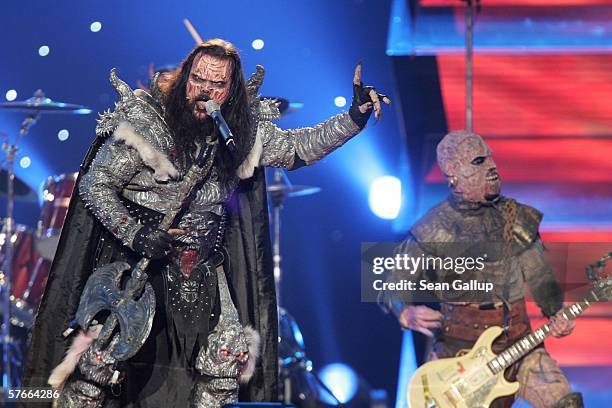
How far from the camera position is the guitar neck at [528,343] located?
223 inches

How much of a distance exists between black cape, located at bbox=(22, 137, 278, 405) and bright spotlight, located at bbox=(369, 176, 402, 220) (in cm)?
275

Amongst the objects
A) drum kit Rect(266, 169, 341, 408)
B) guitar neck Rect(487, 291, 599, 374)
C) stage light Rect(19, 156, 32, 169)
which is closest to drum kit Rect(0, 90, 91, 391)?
stage light Rect(19, 156, 32, 169)

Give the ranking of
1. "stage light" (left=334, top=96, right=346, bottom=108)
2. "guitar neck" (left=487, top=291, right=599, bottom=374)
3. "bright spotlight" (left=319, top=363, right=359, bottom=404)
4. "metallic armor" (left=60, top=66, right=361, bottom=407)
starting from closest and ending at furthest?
1. "metallic armor" (left=60, top=66, right=361, bottom=407)
2. "guitar neck" (left=487, top=291, right=599, bottom=374)
3. "bright spotlight" (left=319, top=363, right=359, bottom=404)
4. "stage light" (left=334, top=96, right=346, bottom=108)

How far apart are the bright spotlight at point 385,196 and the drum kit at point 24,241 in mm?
1985

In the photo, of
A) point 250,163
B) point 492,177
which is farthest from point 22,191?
point 492,177

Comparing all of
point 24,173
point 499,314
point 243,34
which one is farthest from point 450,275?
point 24,173

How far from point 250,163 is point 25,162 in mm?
3655

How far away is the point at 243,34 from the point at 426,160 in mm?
1469

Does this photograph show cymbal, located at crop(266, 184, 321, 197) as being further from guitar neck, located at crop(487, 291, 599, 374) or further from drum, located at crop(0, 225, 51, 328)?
guitar neck, located at crop(487, 291, 599, 374)

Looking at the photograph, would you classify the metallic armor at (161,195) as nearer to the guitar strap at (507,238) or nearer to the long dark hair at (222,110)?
A: the long dark hair at (222,110)

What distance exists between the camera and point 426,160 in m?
7.58

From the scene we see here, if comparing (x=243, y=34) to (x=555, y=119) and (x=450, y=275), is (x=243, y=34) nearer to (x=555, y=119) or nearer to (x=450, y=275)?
(x=555, y=119)

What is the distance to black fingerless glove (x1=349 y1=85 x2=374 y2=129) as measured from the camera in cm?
484

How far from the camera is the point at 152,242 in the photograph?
4574mm
